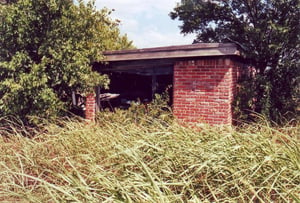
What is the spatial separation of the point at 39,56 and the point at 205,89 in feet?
13.4

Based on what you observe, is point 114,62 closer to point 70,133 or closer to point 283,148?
point 70,133

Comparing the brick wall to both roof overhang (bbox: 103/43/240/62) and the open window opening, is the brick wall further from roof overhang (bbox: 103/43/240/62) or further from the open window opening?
the open window opening

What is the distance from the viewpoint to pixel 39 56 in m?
7.54

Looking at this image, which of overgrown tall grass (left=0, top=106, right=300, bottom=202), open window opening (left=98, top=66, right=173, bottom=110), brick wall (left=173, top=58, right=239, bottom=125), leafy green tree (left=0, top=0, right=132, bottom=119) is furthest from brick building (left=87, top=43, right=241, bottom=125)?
overgrown tall grass (left=0, top=106, right=300, bottom=202)

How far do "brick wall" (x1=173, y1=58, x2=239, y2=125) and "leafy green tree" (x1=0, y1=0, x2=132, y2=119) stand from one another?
2433 millimetres

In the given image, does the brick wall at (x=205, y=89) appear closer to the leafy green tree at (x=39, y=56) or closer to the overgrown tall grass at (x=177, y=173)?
the leafy green tree at (x=39, y=56)

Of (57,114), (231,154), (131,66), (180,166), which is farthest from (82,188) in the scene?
(131,66)

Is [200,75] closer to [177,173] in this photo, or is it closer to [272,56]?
[272,56]

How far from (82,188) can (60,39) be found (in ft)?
18.2

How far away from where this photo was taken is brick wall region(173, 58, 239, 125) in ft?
25.8

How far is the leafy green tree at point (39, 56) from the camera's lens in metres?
6.97

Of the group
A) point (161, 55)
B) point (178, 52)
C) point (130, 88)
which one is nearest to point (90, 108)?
point (161, 55)

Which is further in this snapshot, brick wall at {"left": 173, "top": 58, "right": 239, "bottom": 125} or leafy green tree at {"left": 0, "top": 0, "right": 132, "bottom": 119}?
brick wall at {"left": 173, "top": 58, "right": 239, "bottom": 125}

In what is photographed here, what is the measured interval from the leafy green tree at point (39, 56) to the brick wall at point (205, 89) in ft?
7.98
